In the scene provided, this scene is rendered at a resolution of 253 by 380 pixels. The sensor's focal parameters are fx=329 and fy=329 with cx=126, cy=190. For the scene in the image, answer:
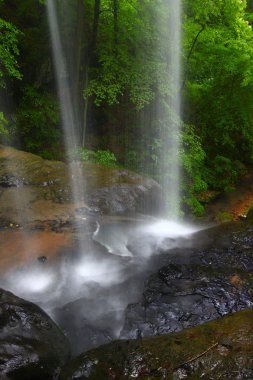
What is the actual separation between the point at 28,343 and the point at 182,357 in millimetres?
1642

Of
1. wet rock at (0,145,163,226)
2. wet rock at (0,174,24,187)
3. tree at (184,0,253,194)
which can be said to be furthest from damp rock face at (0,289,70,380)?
tree at (184,0,253,194)

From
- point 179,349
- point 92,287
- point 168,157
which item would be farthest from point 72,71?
point 179,349

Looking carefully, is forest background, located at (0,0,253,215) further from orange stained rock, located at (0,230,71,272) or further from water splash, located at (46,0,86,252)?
orange stained rock, located at (0,230,71,272)

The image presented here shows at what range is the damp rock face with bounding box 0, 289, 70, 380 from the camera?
311cm

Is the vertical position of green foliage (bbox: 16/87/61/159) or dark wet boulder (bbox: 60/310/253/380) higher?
green foliage (bbox: 16/87/61/159)

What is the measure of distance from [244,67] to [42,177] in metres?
7.60

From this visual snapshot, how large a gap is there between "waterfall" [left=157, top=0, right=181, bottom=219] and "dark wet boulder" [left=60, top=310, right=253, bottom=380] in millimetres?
6640

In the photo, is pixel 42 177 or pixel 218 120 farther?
pixel 218 120

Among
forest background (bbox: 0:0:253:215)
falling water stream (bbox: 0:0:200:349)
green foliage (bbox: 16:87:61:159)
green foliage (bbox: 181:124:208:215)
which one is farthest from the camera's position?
green foliage (bbox: 16:87:61:159)

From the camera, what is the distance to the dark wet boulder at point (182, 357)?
2.60 meters

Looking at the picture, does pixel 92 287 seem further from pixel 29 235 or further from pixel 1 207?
pixel 1 207

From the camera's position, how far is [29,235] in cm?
626

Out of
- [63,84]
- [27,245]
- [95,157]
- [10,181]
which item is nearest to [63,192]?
[10,181]

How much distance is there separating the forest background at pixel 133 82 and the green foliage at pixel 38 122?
35mm
